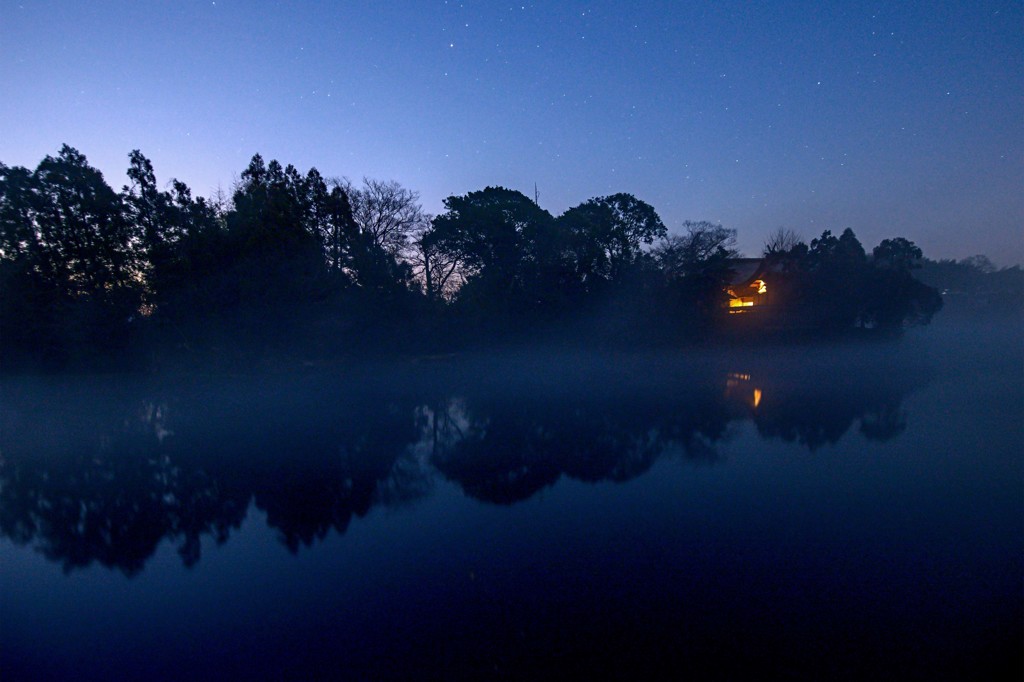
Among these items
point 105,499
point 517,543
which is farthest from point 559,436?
point 105,499

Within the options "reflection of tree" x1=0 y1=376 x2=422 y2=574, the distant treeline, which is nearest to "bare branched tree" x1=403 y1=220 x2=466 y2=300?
the distant treeline

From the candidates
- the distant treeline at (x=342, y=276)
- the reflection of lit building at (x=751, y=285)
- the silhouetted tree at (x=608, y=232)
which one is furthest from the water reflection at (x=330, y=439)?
the reflection of lit building at (x=751, y=285)

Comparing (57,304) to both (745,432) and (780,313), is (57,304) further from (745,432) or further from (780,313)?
(780,313)

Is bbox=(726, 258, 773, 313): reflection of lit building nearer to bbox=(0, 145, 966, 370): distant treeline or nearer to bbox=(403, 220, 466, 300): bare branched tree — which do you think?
bbox=(0, 145, 966, 370): distant treeline

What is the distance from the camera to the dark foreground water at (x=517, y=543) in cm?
342

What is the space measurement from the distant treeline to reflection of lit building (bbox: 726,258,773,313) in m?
0.89

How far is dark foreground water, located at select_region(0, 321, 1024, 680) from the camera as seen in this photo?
3422 mm

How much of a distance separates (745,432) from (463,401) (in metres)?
5.49

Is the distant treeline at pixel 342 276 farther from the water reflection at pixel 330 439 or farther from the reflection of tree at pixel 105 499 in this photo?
the reflection of tree at pixel 105 499

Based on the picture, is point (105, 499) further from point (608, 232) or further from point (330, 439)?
point (608, 232)

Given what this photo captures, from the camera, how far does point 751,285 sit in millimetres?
32031

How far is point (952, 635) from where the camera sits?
345 centimetres

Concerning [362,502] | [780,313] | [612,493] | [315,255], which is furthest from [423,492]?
Result: [780,313]

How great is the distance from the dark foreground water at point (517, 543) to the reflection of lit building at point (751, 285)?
19.8m
